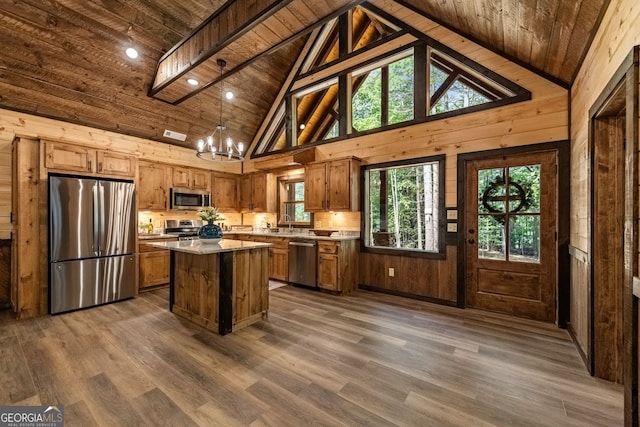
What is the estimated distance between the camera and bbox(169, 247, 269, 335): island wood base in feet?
9.92

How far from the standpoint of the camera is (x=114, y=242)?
412cm

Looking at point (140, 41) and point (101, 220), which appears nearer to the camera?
point (101, 220)

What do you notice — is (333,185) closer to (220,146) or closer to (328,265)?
(328,265)

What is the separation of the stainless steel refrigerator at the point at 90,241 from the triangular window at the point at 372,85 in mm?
3457

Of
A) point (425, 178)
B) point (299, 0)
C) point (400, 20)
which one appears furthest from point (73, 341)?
point (400, 20)

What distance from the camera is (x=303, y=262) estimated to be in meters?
4.95

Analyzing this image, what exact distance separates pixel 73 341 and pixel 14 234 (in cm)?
207

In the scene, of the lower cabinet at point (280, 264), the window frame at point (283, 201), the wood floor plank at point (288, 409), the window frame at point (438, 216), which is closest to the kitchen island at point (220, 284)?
the wood floor plank at point (288, 409)

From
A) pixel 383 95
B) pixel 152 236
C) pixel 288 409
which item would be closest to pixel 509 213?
pixel 383 95

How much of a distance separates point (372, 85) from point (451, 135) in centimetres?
192

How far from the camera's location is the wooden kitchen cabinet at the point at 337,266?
4.51 m

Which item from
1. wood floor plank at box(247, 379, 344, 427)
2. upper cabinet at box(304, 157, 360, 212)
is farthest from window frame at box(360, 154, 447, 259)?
wood floor plank at box(247, 379, 344, 427)

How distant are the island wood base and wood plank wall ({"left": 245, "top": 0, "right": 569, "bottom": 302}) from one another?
7.00ft

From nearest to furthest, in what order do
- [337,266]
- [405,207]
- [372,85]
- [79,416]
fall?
[79,416]
[337,266]
[405,207]
[372,85]
